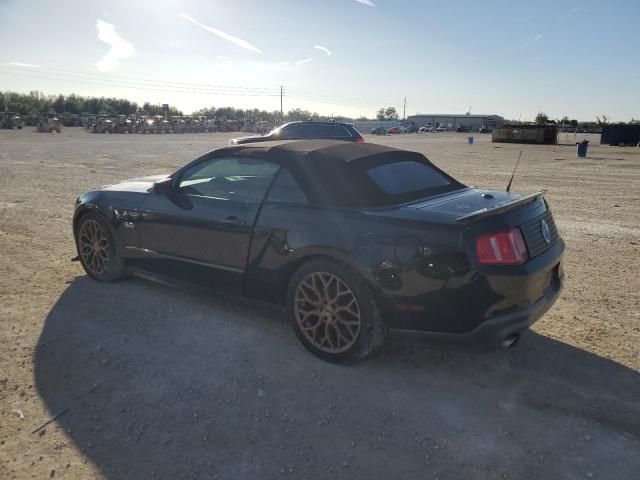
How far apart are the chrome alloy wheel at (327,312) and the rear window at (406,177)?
2.71 ft

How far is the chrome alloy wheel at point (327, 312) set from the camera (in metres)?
3.23

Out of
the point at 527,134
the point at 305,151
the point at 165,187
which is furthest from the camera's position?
the point at 527,134

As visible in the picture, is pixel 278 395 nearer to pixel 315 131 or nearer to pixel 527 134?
pixel 315 131

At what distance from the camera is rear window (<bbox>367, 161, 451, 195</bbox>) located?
141 inches

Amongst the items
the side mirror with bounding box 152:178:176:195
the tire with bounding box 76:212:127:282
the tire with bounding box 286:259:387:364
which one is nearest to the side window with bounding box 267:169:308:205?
the tire with bounding box 286:259:387:364

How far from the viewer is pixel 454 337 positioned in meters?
2.97

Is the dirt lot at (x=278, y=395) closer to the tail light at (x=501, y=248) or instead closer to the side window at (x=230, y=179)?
the tail light at (x=501, y=248)

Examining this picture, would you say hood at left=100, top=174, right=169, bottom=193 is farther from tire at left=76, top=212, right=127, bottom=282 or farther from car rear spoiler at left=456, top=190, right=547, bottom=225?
car rear spoiler at left=456, top=190, right=547, bottom=225

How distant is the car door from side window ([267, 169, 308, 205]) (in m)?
0.10

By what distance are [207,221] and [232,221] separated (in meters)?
0.29

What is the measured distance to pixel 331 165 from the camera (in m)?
3.56

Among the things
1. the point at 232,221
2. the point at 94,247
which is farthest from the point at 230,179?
the point at 94,247

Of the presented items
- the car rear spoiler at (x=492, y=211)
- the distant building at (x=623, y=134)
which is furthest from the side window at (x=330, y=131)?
the distant building at (x=623, y=134)

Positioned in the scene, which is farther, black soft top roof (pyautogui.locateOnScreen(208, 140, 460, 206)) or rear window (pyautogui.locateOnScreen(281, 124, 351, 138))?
rear window (pyautogui.locateOnScreen(281, 124, 351, 138))
